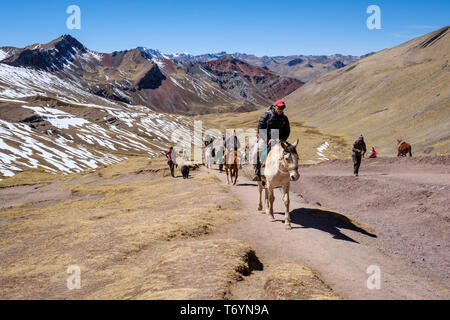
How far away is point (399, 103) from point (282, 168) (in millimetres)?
128083

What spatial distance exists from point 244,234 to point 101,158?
354ft

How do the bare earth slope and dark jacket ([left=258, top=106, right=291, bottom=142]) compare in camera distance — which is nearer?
the bare earth slope

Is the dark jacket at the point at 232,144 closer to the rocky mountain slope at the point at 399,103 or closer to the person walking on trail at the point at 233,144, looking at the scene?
the person walking on trail at the point at 233,144

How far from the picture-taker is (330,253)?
10.1 metres

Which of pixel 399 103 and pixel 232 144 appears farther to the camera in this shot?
pixel 399 103

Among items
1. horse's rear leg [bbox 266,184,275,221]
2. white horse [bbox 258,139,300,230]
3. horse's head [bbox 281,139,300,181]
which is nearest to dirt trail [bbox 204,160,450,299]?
horse's rear leg [bbox 266,184,275,221]

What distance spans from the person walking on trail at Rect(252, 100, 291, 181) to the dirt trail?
2799mm

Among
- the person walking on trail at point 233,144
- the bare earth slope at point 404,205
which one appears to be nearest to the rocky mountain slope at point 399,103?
the bare earth slope at point 404,205

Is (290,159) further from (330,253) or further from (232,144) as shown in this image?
(232,144)

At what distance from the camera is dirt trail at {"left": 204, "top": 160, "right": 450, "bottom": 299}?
7656 mm

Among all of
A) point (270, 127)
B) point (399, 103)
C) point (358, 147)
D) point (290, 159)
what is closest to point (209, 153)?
point (358, 147)

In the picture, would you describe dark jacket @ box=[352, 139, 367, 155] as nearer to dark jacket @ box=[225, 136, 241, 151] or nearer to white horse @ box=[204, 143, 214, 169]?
dark jacket @ box=[225, 136, 241, 151]
